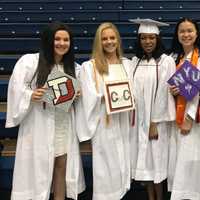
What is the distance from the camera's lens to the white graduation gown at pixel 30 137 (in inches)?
115

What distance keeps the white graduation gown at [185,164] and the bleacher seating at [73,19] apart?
937mm

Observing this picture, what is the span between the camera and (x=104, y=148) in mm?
3092

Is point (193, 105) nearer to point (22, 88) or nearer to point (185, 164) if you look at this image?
point (185, 164)

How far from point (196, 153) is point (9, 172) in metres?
1.69

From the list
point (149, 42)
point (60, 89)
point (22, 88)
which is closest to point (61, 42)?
point (60, 89)

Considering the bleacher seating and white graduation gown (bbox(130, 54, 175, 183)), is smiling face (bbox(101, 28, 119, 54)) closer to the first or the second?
white graduation gown (bbox(130, 54, 175, 183))

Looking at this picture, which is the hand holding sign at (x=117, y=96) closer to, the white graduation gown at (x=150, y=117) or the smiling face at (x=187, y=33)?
the white graduation gown at (x=150, y=117)

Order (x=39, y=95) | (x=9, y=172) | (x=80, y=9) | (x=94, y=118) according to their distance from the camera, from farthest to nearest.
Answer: (x=80, y=9) → (x=9, y=172) → (x=94, y=118) → (x=39, y=95)

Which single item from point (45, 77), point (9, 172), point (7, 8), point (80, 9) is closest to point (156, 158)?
point (45, 77)

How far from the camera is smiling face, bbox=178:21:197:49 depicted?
3086mm

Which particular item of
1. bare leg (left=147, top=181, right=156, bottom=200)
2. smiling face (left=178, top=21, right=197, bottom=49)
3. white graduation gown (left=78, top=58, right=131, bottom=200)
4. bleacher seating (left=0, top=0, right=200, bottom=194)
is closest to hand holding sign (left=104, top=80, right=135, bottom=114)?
white graduation gown (left=78, top=58, right=131, bottom=200)

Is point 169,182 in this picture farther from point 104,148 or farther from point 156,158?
point 104,148

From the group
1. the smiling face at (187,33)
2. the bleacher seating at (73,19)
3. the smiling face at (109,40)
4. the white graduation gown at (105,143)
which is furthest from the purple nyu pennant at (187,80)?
the bleacher seating at (73,19)

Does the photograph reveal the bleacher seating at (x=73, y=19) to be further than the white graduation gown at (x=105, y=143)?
Yes
